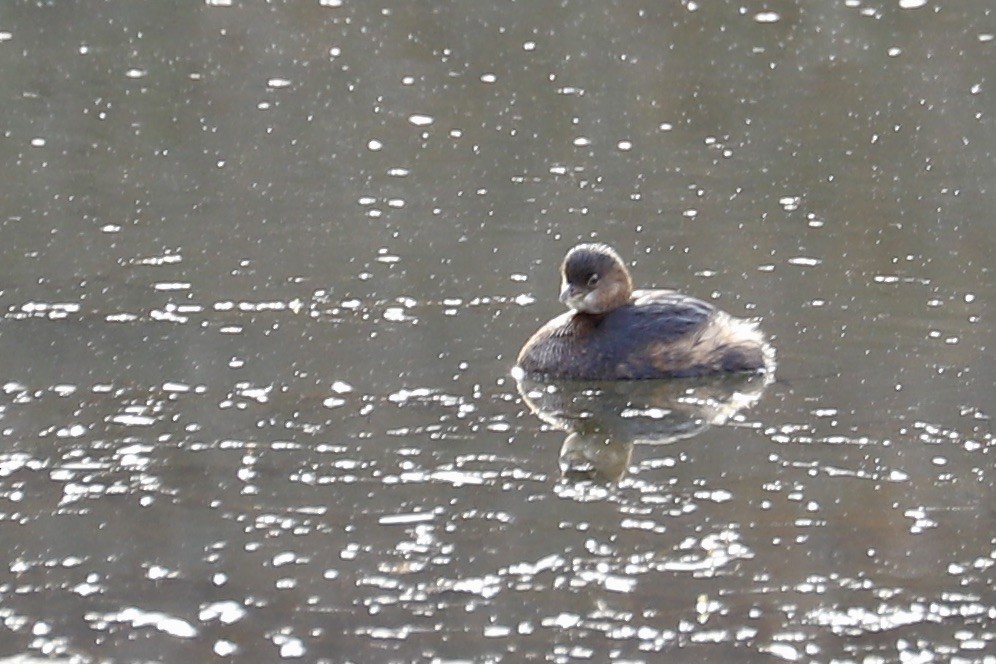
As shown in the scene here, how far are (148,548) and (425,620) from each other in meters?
1.23

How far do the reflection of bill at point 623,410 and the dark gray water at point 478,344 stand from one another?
0.03 m

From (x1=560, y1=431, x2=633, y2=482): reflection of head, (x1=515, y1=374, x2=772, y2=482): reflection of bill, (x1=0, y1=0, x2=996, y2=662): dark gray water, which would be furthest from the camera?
(x1=515, y1=374, x2=772, y2=482): reflection of bill

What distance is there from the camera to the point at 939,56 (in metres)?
15.2

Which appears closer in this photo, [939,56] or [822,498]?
[822,498]

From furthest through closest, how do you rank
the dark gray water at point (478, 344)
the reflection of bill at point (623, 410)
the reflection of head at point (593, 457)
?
the reflection of bill at point (623, 410)
the reflection of head at point (593, 457)
the dark gray water at point (478, 344)

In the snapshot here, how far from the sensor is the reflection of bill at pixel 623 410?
8.02m

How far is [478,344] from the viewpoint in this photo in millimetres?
9273

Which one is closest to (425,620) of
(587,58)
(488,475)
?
(488,475)

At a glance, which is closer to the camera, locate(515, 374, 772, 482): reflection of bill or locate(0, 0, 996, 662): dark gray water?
locate(0, 0, 996, 662): dark gray water

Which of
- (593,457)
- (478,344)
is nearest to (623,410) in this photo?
(593,457)

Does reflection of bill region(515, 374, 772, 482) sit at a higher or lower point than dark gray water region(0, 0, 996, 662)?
lower

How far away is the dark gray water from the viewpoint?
6461mm

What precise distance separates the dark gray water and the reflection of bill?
0.09 feet

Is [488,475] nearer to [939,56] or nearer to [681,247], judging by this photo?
[681,247]
